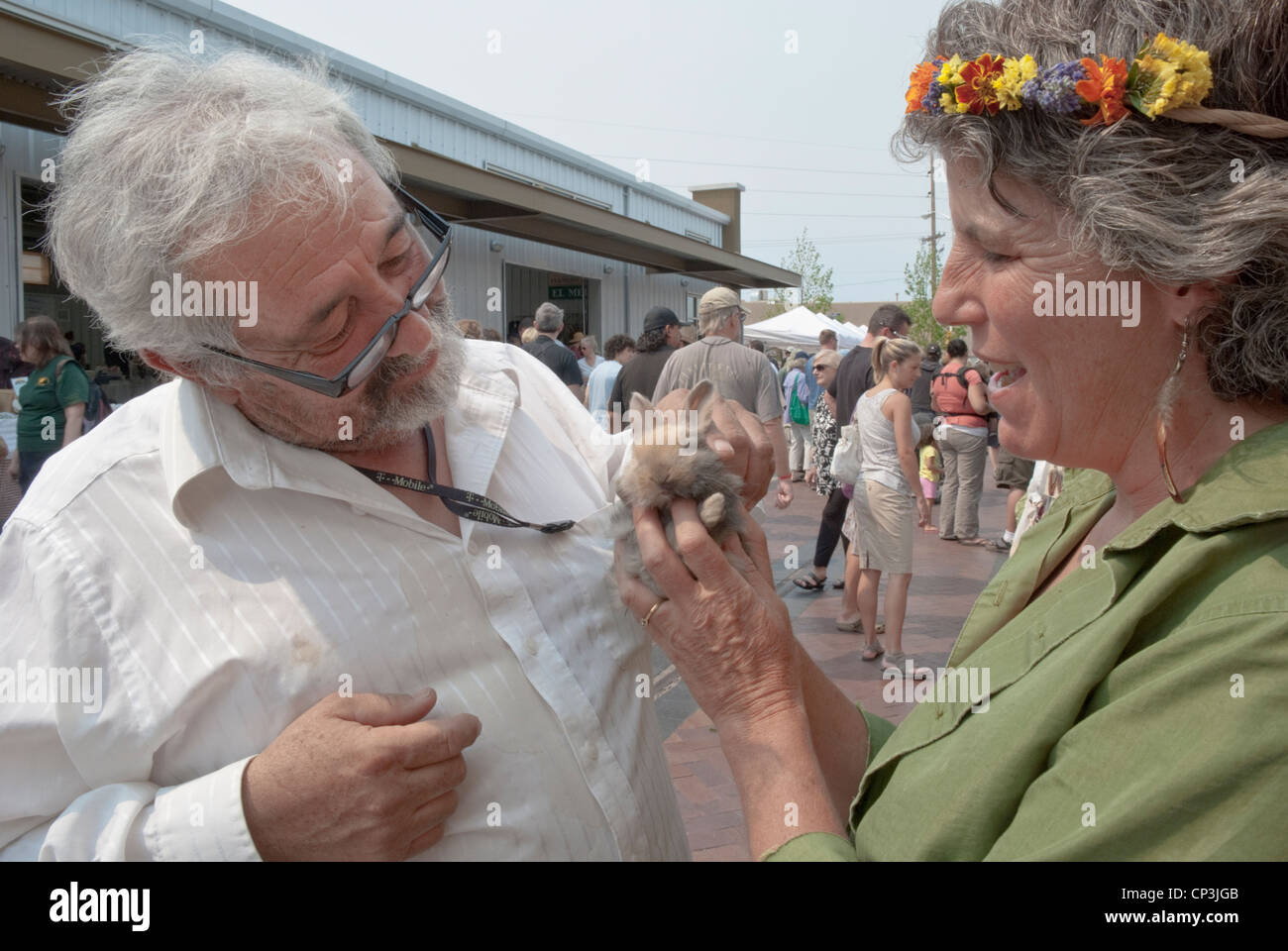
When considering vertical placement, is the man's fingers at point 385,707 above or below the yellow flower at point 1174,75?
below

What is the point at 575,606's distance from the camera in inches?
72.2

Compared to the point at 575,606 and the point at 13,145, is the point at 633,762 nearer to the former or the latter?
the point at 575,606

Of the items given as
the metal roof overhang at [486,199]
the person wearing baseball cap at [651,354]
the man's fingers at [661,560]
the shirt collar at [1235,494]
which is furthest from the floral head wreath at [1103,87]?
the person wearing baseball cap at [651,354]

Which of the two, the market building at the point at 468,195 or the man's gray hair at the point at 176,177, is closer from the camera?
the man's gray hair at the point at 176,177

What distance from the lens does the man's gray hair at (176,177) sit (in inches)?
61.1

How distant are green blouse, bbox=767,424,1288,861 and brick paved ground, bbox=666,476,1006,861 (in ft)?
7.13

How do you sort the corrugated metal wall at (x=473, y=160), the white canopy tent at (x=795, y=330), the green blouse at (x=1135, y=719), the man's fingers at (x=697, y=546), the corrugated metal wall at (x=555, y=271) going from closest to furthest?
the green blouse at (x=1135, y=719), the man's fingers at (x=697, y=546), the corrugated metal wall at (x=473, y=160), the corrugated metal wall at (x=555, y=271), the white canopy tent at (x=795, y=330)

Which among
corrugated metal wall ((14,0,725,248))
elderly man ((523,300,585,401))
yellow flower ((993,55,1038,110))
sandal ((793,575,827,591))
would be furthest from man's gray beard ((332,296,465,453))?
elderly man ((523,300,585,401))

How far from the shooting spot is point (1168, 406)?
1.38 m

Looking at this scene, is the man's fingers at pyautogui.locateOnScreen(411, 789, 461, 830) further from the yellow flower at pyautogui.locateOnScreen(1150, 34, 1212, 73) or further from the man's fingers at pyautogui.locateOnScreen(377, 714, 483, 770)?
the yellow flower at pyautogui.locateOnScreen(1150, 34, 1212, 73)

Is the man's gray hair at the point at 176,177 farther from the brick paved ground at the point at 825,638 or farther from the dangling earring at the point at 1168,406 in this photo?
the brick paved ground at the point at 825,638

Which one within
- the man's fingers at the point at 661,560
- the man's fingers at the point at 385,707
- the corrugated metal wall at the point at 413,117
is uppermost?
the corrugated metal wall at the point at 413,117

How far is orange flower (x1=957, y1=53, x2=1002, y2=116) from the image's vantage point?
4.56 feet
